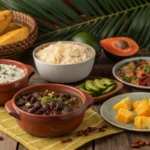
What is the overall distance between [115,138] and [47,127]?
25cm

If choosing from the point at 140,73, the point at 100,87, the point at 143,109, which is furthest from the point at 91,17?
the point at 143,109

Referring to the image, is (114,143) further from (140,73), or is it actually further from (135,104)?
(140,73)

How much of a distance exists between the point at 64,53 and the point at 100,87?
263 millimetres

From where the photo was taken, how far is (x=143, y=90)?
2.23m

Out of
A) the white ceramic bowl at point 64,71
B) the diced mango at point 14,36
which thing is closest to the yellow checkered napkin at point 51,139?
the white ceramic bowl at point 64,71

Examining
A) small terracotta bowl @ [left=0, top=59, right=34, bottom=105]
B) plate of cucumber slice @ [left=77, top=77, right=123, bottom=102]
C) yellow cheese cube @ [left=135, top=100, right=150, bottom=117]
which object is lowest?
plate of cucumber slice @ [left=77, top=77, right=123, bottom=102]

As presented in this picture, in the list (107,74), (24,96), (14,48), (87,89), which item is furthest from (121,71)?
(24,96)

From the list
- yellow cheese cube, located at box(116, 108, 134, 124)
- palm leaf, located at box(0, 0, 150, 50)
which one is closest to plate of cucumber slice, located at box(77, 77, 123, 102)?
yellow cheese cube, located at box(116, 108, 134, 124)

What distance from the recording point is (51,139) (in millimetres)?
1785

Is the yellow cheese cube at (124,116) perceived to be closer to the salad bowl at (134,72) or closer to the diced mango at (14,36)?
the salad bowl at (134,72)

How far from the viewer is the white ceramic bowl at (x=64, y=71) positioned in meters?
2.23

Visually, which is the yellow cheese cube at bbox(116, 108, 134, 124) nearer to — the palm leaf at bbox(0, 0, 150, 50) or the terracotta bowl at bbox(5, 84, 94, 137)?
the terracotta bowl at bbox(5, 84, 94, 137)

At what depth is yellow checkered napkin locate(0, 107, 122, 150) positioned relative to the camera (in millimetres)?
1736

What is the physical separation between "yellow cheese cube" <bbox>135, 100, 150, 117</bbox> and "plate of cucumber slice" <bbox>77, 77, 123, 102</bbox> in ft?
0.65
